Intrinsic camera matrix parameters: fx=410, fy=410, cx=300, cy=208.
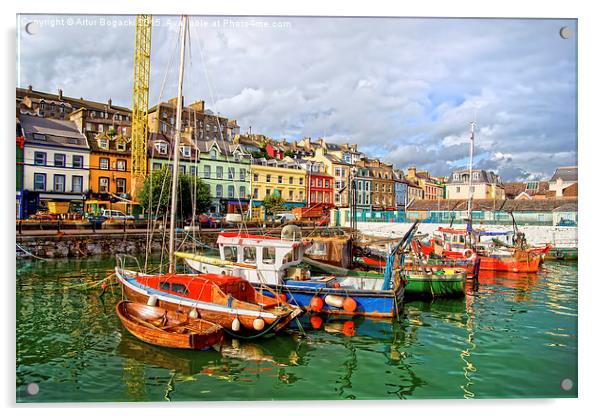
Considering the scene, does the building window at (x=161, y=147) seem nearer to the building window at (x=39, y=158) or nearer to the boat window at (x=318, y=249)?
the building window at (x=39, y=158)

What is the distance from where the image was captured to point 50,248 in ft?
62.4

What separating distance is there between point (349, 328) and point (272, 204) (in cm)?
2010

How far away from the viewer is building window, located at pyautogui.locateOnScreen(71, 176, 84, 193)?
1489 centimetres

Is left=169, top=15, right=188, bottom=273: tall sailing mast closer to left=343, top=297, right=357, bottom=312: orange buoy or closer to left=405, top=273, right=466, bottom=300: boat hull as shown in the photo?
left=343, top=297, right=357, bottom=312: orange buoy

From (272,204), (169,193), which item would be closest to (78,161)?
(169,193)

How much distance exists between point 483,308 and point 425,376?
620cm

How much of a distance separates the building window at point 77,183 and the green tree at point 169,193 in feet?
7.70

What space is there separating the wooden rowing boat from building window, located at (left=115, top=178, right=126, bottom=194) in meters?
8.97

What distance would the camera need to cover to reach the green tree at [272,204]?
1145 inches

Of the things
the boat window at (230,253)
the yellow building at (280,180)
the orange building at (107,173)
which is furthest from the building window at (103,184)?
the yellow building at (280,180)

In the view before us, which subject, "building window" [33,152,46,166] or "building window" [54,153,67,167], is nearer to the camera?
"building window" [33,152,46,166]

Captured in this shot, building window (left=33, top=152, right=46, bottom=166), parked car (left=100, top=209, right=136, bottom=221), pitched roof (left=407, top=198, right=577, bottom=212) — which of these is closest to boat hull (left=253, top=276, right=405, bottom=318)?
building window (left=33, top=152, right=46, bottom=166)
